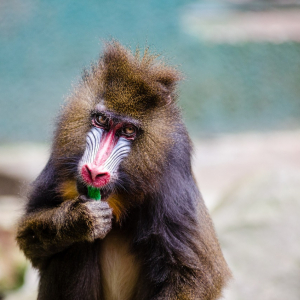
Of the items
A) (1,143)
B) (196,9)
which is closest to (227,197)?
(1,143)

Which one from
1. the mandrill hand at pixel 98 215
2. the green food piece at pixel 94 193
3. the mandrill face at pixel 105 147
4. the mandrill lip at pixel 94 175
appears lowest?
the mandrill hand at pixel 98 215

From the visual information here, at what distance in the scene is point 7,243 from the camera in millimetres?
7133

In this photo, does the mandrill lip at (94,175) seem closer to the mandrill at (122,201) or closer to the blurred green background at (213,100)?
the mandrill at (122,201)

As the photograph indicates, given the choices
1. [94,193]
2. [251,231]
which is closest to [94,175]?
[94,193]

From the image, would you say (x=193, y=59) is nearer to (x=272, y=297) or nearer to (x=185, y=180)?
(x=272, y=297)

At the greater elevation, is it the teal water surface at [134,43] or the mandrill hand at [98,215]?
the teal water surface at [134,43]

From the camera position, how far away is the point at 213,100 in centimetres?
1483

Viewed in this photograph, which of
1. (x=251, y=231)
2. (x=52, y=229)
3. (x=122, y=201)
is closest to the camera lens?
(x=122, y=201)

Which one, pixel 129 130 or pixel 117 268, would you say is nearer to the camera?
pixel 129 130

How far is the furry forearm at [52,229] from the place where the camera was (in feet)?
11.6

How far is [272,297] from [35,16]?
8527 millimetres

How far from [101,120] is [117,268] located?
1.48 metres

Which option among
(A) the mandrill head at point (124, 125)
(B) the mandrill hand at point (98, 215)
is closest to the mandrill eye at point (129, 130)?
(A) the mandrill head at point (124, 125)

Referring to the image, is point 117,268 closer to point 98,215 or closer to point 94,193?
point 98,215
